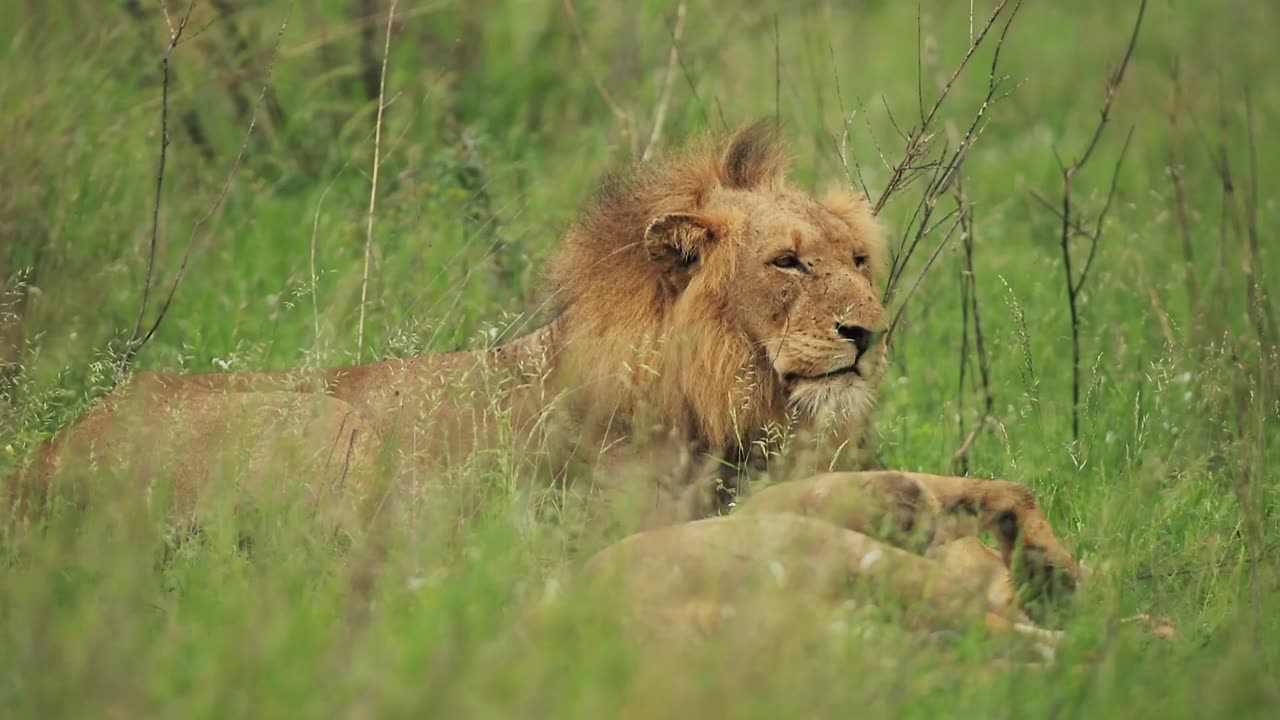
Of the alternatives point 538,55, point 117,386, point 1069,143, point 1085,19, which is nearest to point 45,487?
point 117,386

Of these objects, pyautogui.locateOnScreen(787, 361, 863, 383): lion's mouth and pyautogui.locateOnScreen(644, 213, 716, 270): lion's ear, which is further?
pyautogui.locateOnScreen(644, 213, 716, 270): lion's ear

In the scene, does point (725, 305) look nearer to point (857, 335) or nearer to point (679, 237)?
point (679, 237)

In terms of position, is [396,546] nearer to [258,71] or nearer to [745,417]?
[745,417]

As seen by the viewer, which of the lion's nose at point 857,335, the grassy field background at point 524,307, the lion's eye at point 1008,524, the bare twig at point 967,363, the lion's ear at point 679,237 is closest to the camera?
the grassy field background at point 524,307

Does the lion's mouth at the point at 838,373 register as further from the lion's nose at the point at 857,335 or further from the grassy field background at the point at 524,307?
the grassy field background at the point at 524,307

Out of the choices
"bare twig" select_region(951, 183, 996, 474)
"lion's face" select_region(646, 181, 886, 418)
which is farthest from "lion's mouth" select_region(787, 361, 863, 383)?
"bare twig" select_region(951, 183, 996, 474)

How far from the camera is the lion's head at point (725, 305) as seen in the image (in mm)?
4328

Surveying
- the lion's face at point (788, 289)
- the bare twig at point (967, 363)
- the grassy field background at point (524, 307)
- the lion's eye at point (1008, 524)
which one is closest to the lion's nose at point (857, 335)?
the lion's face at point (788, 289)

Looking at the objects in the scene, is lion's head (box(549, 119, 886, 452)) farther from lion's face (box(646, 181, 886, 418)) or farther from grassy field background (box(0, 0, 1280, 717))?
grassy field background (box(0, 0, 1280, 717))

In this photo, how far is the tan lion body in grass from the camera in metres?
4.27

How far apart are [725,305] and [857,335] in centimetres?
37

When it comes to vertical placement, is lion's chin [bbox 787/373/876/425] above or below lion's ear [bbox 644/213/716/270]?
below

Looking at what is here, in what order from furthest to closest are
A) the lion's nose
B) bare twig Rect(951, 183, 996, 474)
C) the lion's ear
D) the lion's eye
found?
bare twig Rect(951, 183, 996, 474), the lion's ear, the lion's nose, the lion's eye

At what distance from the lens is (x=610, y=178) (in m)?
4.90
